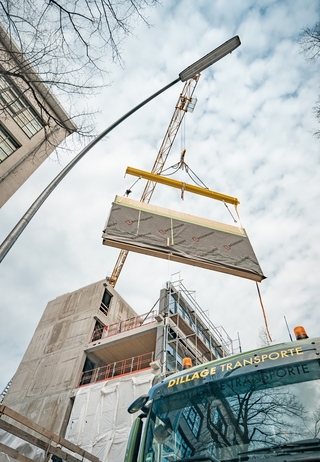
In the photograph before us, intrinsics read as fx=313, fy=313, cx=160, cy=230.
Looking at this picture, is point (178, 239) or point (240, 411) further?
point (178, 239)

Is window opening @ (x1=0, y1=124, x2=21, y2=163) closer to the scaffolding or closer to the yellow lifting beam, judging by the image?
the yellow lifting beam

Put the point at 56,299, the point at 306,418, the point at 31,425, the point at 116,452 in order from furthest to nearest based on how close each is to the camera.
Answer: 1. the point at 56,299
2. the point at 116,452
3. the point at 31,425
4. the point at 306,418

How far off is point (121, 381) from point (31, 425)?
9.78 meters

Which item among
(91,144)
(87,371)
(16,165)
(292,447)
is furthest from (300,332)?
(87,371)

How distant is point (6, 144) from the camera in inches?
578

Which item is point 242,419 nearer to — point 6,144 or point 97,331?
point 6,144

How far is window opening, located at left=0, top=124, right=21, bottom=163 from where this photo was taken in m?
14.3

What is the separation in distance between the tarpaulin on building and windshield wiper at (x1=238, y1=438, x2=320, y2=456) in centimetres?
793

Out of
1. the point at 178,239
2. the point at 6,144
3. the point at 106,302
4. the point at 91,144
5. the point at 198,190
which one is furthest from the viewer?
the point at 106,302

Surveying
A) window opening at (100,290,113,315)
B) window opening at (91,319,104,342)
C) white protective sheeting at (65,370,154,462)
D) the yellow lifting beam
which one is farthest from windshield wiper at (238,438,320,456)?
window opening at (100,290,113,315)

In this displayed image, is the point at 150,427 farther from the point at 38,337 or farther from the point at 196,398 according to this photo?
the point at 38,337

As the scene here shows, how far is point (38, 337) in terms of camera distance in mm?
28438

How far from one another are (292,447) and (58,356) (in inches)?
A: 983

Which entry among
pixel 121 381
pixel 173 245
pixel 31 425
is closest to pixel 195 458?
pixel 173 245
